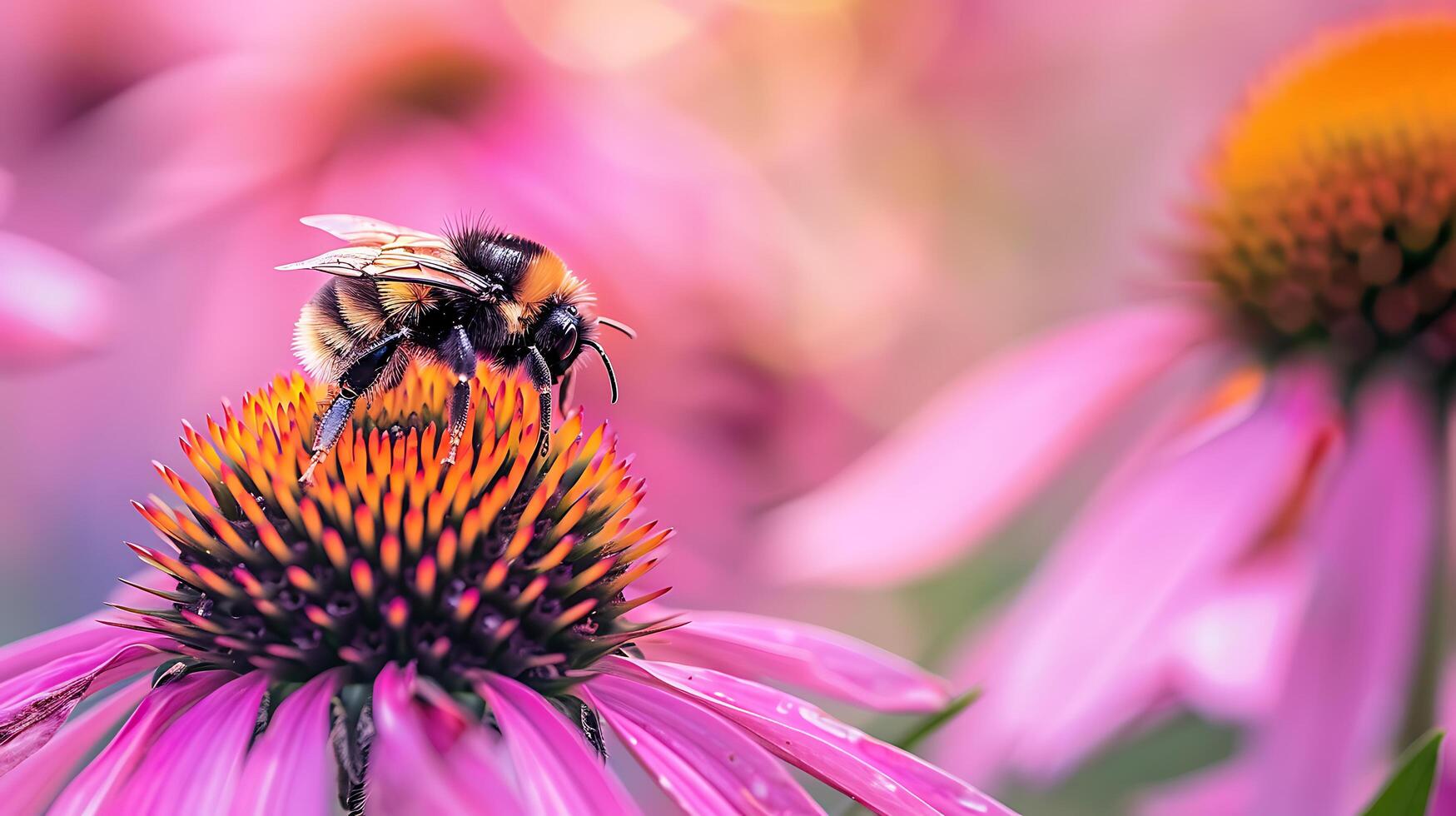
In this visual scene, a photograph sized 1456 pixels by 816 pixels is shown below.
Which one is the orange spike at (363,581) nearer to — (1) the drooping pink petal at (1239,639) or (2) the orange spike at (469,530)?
(2) the orange spike at (469,530)

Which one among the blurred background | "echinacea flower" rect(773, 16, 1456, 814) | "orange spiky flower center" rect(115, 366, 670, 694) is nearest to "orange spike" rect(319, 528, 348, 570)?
"orange spiky flower center" rect(115, 366, 670, 694)

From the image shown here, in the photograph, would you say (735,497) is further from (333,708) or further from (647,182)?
(333,708)

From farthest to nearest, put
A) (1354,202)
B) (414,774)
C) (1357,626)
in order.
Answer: (1354,202) → (1357,626) → (414,774)

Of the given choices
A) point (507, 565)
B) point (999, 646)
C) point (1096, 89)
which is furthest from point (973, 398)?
point (1096, 89)

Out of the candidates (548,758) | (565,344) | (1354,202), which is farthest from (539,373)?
(1354,202)

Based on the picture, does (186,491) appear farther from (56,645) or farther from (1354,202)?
(1354,202)

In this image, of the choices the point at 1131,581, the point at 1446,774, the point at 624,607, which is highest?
the point at 624,607
